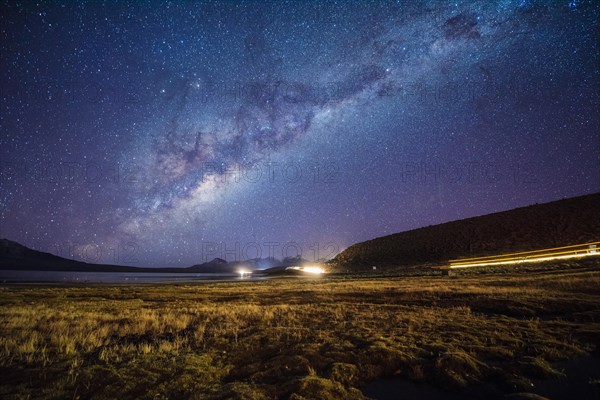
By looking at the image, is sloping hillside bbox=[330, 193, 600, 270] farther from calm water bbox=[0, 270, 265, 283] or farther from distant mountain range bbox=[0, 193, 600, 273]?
calm water bbox=[0, 270, 265, 283]

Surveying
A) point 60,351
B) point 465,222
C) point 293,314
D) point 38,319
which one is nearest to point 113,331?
point 60,351

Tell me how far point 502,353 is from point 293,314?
32.1 feet

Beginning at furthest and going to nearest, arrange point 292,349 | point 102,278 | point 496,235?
1. point 102,278
2. point 496,235
3. point 292,349

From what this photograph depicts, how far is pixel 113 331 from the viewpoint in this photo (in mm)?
13711

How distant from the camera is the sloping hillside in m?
57.2

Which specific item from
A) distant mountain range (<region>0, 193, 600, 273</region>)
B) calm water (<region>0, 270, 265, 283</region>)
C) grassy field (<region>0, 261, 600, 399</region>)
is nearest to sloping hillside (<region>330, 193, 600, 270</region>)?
distant mountain range (<region>0, 193, 600, 273</region>)

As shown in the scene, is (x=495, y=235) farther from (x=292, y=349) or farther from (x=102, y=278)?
(x=102, y=278)

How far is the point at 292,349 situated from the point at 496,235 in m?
72.6

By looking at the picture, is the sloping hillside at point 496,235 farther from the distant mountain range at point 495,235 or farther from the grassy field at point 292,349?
the grassy field at point 292,349

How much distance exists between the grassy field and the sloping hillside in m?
50.6

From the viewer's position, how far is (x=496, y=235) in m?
69.1

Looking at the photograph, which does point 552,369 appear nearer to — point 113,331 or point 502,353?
point 502,353

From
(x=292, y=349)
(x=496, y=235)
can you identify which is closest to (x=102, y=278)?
(x=292, y=349)

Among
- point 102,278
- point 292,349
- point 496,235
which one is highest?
point 496,235
